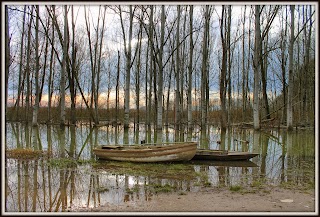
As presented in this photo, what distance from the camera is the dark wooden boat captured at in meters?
10.6

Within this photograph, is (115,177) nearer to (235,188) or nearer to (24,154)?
(235,188)

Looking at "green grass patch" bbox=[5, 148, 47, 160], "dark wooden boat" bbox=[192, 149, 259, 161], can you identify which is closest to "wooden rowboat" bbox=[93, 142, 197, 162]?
"dark wooden boat" bbox=[192, 149, 259, 161]

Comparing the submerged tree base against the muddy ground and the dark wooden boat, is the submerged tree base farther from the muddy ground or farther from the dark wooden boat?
the muddy ground

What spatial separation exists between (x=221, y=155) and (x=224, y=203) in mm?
4868

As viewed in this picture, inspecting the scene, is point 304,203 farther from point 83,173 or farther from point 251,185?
point 83,173

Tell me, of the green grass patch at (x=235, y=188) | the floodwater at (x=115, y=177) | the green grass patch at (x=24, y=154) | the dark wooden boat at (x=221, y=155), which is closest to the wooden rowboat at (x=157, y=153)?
the floodwater at (x=115, y=177)

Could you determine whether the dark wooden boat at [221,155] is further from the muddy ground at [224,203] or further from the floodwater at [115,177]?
the muddy ground at [224,203]

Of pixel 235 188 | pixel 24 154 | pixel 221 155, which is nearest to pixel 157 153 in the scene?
pixel 221 155

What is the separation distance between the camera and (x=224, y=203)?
5867 mm

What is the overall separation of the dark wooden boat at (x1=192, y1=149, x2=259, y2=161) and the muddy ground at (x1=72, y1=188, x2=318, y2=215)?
12.4ft

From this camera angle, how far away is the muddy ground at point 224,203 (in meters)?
5.45

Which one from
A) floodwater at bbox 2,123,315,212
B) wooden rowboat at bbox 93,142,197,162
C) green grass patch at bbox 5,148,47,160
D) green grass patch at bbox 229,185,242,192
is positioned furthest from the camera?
green grass patch at bbox 5,148,47,160

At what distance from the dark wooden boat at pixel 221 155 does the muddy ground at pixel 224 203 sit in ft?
12.4

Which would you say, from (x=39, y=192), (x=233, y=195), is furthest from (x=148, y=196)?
(x=39, y=192)
